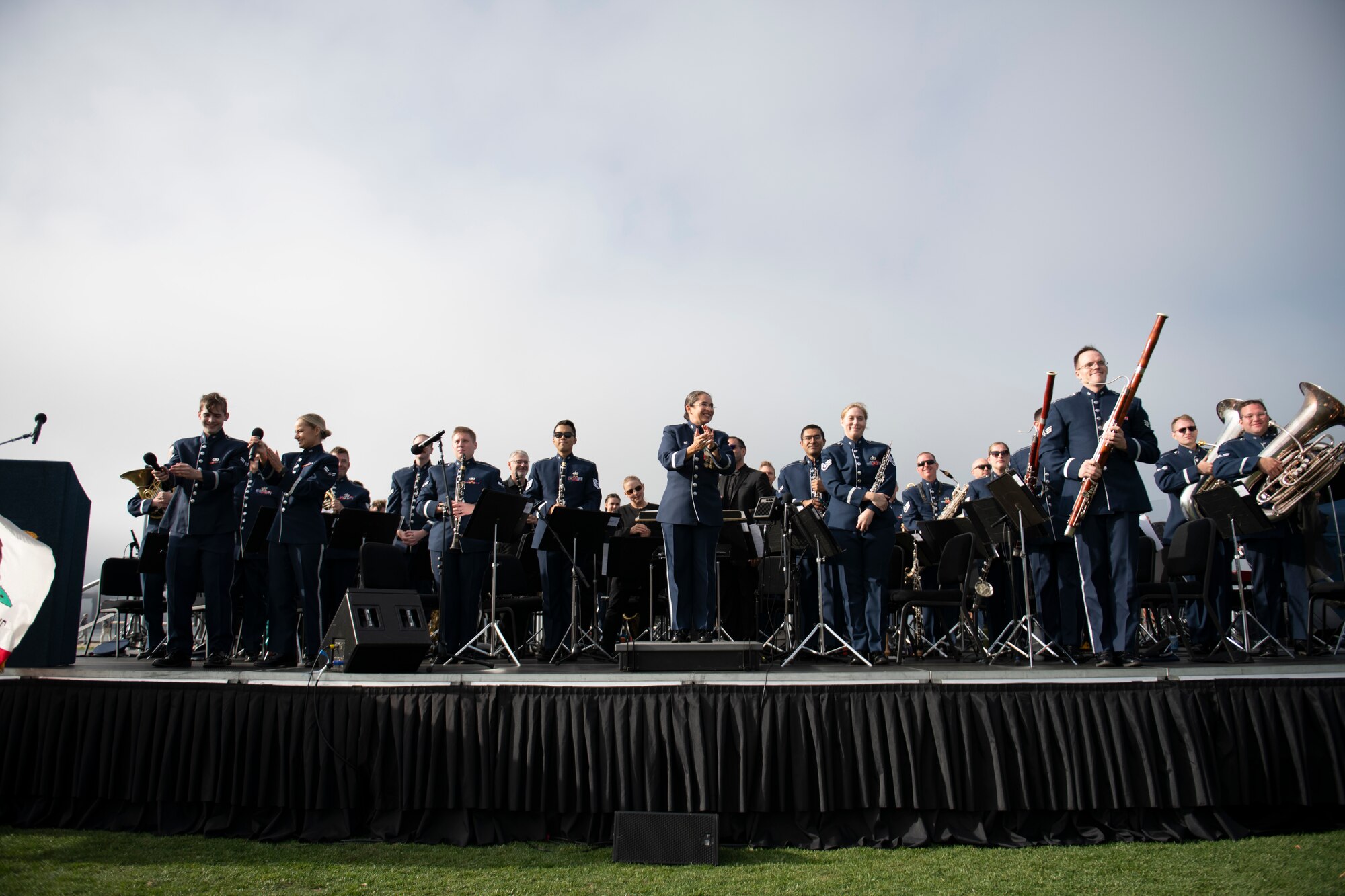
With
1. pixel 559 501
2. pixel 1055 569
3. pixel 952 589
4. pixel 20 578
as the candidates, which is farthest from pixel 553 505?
pixel 20 578

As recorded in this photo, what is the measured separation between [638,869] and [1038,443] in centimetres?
440

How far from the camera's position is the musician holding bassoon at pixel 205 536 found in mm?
6812

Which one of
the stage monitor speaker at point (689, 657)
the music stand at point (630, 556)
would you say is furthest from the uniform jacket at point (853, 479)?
the stage monitor speaker at point (689, 657)

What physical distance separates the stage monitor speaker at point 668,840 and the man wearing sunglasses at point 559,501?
13.1 feet

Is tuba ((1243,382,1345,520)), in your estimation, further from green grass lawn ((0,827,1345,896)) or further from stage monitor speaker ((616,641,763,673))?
stage monitor speaker ((616,641,763,673))

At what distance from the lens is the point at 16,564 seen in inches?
142

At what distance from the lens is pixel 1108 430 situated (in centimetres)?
570

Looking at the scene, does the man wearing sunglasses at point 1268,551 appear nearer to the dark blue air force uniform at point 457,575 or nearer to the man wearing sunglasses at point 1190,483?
the man wearing sunglasses at point 1190,483

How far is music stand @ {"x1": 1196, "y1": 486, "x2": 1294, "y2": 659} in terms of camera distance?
7.37 meters

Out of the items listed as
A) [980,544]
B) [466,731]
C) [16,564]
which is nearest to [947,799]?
[466,731]

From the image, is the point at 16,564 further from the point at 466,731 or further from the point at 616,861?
→ the point at 616,861

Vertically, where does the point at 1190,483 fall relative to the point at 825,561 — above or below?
above

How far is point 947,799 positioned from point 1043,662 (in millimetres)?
2727

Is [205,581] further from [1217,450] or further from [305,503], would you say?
[1217,450]
